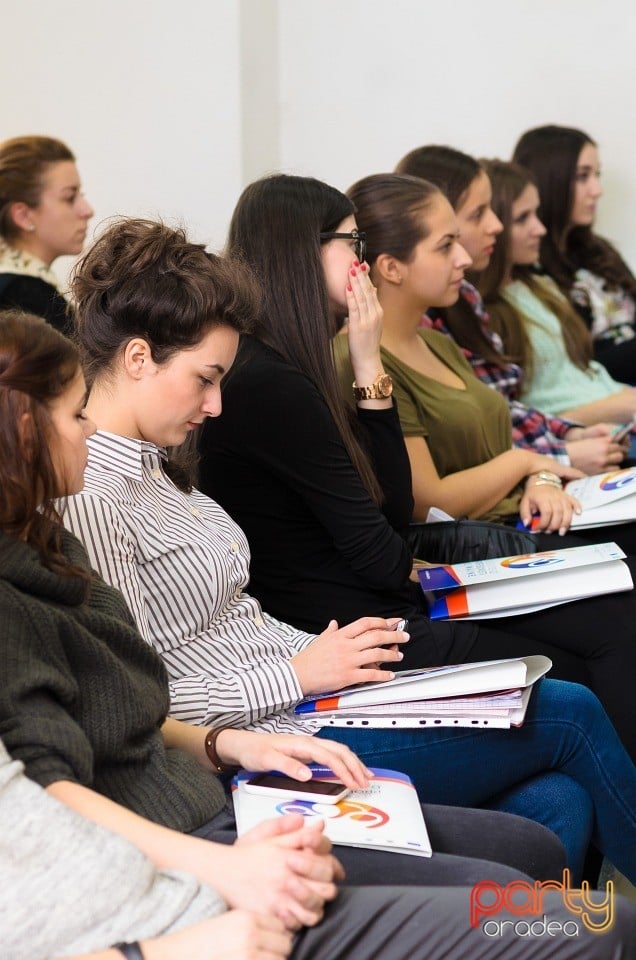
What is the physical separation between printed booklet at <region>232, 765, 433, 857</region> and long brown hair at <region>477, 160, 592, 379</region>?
189cm

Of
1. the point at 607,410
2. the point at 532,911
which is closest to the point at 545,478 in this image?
the point at 607,410

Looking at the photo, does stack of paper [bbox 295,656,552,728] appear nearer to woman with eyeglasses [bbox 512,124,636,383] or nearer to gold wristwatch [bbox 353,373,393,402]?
gold wristwatch [bbox 353,373,393,402]

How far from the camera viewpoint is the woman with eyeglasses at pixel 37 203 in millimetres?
2871

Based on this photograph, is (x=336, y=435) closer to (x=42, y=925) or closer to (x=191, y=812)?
(x=191, y=812)

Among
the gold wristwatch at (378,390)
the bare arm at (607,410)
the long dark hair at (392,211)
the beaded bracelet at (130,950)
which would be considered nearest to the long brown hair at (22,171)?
the long dark hair at (392,211)

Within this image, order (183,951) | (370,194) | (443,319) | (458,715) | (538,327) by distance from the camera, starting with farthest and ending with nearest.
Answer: (538,327)
(443,319)
(370,194)
(458,715)
(183,951)

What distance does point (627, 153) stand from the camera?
3.90 metres

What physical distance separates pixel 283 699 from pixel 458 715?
223 millimetres

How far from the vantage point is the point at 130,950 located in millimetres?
876

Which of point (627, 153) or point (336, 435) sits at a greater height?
point (627, 153)

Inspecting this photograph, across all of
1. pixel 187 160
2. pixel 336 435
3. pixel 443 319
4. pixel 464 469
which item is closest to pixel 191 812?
pixel 336 435

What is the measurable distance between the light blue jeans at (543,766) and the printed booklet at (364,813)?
0.21 m

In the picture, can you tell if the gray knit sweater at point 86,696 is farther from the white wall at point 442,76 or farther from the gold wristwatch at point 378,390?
the white wall at point 442,76

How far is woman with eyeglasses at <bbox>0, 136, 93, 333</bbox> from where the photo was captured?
2.87 meters
